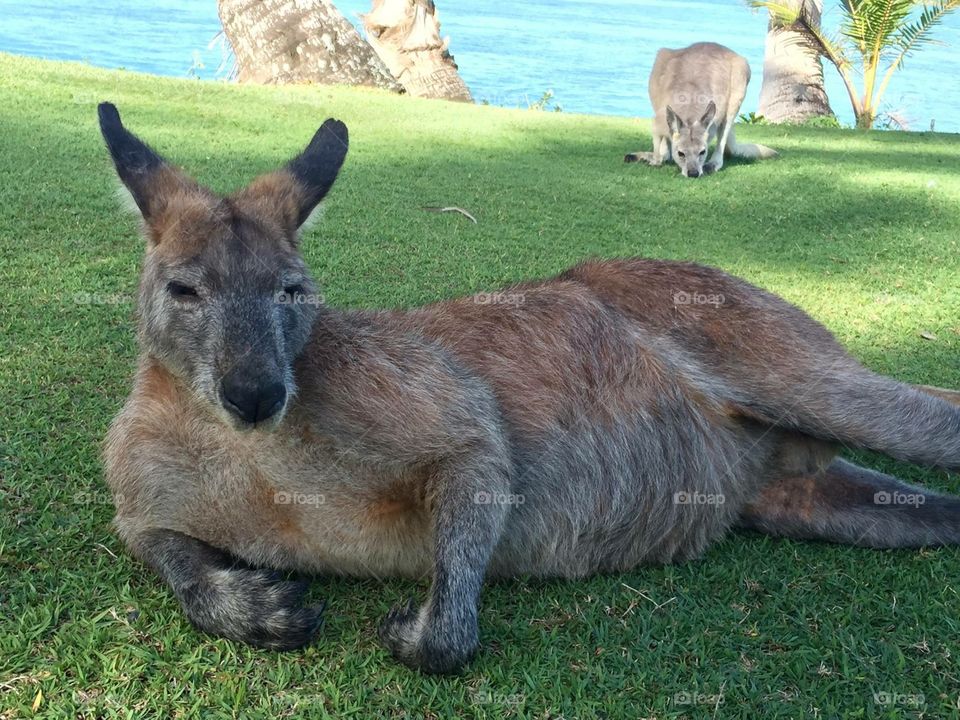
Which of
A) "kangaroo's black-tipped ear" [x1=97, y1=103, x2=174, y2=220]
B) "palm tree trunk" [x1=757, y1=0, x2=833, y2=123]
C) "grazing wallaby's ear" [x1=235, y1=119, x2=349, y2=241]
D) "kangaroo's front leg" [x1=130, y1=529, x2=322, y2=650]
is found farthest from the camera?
"palm tree trunk" [x1=757, y1=0, x2=833, y2=123]

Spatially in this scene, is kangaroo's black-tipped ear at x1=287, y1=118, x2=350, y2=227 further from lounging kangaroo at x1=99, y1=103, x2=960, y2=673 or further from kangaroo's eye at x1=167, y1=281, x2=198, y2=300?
kangaroo's eye at x1=167, y1=281, x2=198, y2=300

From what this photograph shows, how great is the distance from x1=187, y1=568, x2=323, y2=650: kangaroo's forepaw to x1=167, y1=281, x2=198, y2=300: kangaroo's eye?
28.8 inches

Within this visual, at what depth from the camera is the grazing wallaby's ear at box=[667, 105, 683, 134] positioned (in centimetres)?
931

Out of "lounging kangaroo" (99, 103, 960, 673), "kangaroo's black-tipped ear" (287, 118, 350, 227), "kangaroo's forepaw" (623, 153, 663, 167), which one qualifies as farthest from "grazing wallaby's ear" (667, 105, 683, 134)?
"kangaroo's black-tipped ear" (287, 118, 350, 227)

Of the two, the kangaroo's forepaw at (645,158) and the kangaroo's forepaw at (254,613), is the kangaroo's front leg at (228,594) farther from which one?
the kangaroo's forepaw at (645,158)

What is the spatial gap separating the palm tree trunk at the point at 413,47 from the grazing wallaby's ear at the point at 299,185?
1207cm

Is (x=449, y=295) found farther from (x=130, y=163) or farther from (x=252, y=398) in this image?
(x=252, y=398)

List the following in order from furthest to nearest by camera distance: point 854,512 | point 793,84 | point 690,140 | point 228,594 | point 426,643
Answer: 1. point 793,84
2. point 690,140
3. point 854,512
4. point 228,594
5. point 426,643

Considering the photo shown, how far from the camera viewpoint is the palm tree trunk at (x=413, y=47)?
585 inches

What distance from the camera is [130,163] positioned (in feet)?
9.30

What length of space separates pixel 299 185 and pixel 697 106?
A: 24.8 ft

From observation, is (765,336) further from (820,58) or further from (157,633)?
(820,58)

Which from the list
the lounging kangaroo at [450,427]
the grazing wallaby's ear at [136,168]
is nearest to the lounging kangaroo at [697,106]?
the lounging kangaroo at [450,427]

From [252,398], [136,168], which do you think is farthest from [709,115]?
[252,398]
